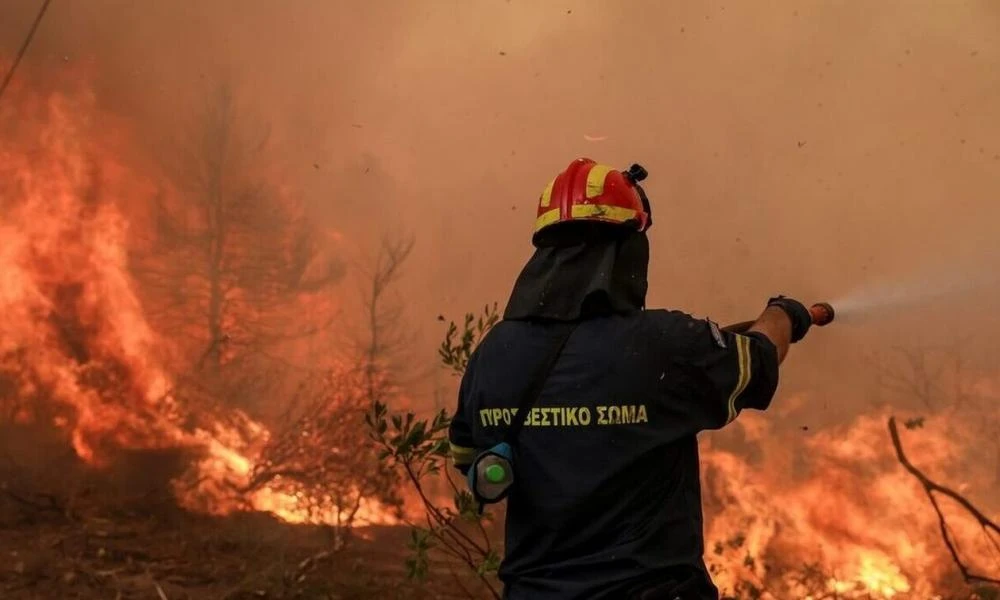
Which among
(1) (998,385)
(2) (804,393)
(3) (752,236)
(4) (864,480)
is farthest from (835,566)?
(3) (752,236)

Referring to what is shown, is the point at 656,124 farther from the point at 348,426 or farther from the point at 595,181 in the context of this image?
the point at 348,426

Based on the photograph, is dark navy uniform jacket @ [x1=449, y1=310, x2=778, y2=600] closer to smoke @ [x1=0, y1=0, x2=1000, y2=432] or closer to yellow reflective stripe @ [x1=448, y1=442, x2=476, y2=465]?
yellow reflective stripe @ [x1=448, y1=442, x2=476, y2=465]

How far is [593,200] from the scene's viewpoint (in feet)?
5.59

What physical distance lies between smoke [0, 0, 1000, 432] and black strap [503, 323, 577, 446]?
2.03 meters

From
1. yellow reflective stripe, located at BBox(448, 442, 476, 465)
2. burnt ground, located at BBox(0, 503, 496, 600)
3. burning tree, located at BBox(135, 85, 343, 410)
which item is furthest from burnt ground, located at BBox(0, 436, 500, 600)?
yellow reflective stripe, located at BBox(448, 442, 476, 465)

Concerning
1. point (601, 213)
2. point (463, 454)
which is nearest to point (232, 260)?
point (463, 454)

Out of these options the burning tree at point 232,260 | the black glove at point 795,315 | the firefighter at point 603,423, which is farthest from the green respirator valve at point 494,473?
the burning tree at point 232,260

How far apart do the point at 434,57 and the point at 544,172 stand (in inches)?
37.2

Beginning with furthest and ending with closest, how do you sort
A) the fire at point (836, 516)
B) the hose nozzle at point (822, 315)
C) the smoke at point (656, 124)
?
1. the smoke at point (656, 124)
2. the fire at point (836, 516)
3. the hose nozzle at point (822, 315)

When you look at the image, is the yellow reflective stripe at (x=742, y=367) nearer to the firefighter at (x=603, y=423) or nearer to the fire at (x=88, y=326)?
the firefighter at (x=603, y=423)

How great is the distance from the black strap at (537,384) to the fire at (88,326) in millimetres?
2733

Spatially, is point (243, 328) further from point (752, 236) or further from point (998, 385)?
point (998, 385)

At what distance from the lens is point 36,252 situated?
4367 millimetres

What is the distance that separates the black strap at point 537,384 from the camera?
1.56 metres
